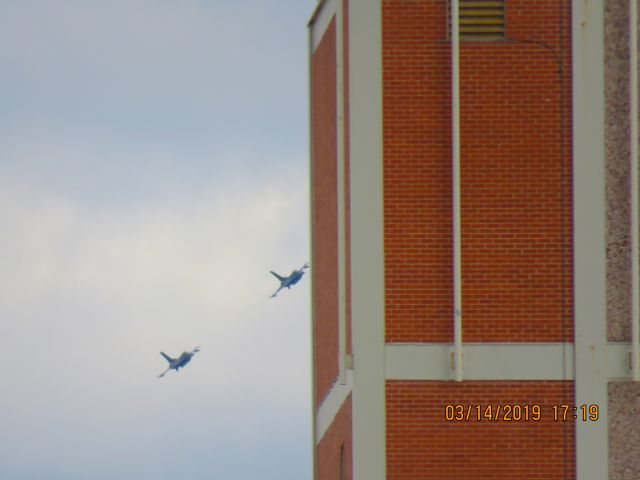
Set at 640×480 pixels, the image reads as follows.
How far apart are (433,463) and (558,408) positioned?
6.81 feet

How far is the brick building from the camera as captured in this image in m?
39.6

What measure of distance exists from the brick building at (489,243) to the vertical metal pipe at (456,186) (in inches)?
1.3

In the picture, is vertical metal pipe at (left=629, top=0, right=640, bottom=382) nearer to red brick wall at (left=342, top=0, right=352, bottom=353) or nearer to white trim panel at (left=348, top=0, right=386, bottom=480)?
white trim panel at (left=348, top=0, right=386, bottom=480)

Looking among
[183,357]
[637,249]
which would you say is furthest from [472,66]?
[183,357]

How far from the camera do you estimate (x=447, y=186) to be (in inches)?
1572

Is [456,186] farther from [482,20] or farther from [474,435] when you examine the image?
[474,435]

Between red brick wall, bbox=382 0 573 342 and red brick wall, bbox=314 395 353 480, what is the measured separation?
1714 millimetres

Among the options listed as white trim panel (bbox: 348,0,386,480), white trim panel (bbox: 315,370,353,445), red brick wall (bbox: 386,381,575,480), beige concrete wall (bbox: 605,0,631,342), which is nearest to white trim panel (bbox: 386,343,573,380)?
red brick wall (bbox: 386,381,575,480)

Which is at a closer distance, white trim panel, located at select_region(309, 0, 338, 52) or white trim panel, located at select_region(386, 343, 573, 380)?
white trim panel, located at select_region(386, 343, 573, 380)

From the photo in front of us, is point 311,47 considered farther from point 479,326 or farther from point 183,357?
point 183,357

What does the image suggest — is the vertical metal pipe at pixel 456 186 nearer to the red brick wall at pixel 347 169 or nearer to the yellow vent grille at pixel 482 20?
the yellow vent grille at pixel 482 20
